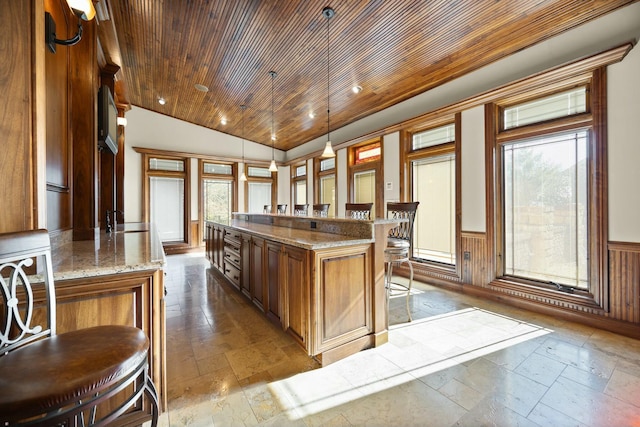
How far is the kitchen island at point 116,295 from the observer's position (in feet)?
4.05

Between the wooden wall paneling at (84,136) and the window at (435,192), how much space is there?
431 centimetres

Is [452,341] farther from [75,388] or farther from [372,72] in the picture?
[372,72]

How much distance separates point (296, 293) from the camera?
2174 mm

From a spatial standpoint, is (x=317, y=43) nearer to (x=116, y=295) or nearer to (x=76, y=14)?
(x=76, y=14)

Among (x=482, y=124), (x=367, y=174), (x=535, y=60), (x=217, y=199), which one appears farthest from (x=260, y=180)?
(x=535, y=60)

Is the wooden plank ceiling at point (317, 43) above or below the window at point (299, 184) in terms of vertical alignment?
above

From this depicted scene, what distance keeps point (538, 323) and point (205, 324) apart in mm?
3481

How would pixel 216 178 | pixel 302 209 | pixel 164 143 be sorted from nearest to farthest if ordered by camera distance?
1. pixel 302 209
2. pixel 164 143
3. pixel 216 178

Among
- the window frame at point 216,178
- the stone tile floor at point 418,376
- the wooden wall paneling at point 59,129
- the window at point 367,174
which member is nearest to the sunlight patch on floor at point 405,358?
the stone tile floor at point 418,376

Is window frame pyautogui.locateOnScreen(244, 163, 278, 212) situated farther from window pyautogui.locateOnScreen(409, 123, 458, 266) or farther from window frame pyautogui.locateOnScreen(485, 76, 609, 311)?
window frame pyautogui.locateOnScreen(485, 76, 609, 311)

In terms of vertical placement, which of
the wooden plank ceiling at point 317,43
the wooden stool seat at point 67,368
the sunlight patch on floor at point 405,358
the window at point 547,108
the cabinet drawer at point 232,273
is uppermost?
the wooden plank ceiling at point 317,43

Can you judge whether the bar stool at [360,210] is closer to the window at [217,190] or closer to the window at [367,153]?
the window at [367,153]

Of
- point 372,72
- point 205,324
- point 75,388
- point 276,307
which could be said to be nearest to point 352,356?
point 276,307

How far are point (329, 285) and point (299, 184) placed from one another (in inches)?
250
